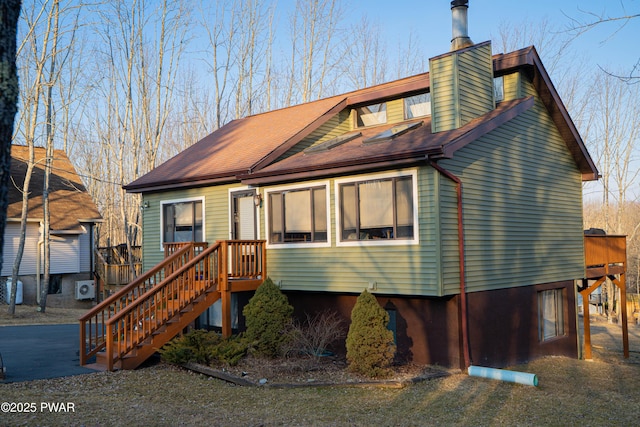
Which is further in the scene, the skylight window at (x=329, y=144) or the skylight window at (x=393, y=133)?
the skylight window at (x=329, y=144)

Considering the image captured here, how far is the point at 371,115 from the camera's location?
15031 millimetres

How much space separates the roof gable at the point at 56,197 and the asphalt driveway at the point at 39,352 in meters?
9.34

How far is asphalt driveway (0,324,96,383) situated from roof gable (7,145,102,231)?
368 inches

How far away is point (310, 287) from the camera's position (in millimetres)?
12609

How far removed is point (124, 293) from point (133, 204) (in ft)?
65.8

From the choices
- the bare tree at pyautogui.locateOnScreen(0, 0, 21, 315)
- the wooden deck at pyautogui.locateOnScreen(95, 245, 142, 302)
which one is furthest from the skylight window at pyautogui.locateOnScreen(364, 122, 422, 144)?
the wooden deck at pyautogui.locateOnScreen(95, 245, 142, 302)

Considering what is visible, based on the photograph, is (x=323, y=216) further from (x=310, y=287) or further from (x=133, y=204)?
(x=133, y=204)

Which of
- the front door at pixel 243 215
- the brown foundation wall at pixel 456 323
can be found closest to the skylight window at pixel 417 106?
the front door at pixel 243 215

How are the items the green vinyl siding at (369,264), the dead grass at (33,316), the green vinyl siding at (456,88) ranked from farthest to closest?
1. the dead grass at (33,316)
2. the green vinyl siding at (456,88)
3. the green vinyl siding at (369,264)

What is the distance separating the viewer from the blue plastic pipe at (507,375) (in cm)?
1003

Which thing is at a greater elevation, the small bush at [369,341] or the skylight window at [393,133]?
the skylight window at [393,133]

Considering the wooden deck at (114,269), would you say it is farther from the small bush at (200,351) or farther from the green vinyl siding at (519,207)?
the green vinyl siding at (519,207)

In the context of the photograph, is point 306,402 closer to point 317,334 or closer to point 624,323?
point 317,334

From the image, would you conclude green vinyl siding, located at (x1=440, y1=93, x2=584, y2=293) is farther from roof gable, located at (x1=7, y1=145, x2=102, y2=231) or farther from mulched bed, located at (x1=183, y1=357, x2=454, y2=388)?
roof gable, located at (x1=7, y1=145, x2=102, y2=231)
